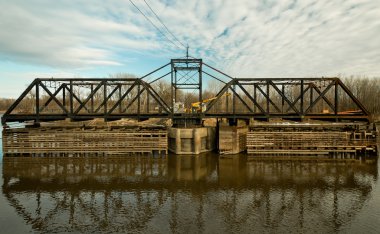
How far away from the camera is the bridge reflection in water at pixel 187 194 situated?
14.2 meters

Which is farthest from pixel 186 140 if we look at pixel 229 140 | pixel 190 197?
pixel 190 197

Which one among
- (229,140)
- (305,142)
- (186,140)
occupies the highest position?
(186,140)

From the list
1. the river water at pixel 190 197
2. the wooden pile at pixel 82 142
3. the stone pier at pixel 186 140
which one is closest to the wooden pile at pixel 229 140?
the stone pier at pixel 186 140

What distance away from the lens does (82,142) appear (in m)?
33.0

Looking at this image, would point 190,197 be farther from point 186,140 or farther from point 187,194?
point 186,140

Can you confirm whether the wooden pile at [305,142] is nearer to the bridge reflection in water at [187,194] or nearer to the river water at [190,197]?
the bridge reflection in water at [187,194]

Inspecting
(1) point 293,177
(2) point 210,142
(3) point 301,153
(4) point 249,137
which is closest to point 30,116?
(2) point 210,142

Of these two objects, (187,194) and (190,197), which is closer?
(190,197)

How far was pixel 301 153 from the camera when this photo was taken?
32.8m

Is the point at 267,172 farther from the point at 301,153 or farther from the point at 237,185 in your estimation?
the point at 301,153

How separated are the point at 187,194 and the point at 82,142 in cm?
1936

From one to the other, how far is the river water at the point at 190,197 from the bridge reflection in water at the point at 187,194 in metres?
0.06

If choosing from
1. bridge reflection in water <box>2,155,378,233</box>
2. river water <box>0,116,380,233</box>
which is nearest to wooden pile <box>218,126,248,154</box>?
bridge reflection in water <box>2,155,378,233</box>

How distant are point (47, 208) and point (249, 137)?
23.8 m
